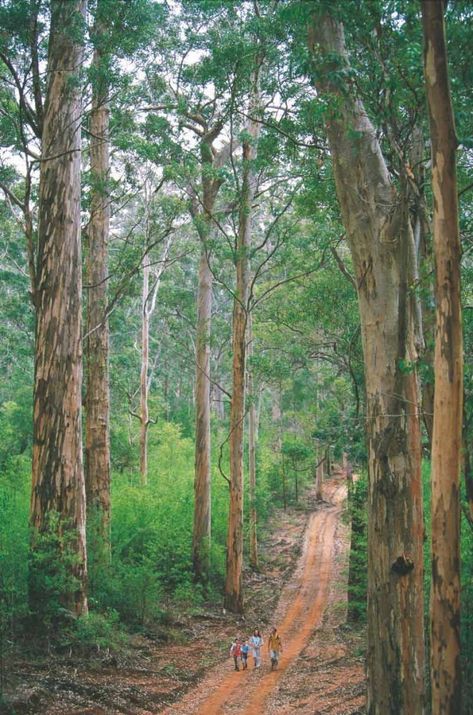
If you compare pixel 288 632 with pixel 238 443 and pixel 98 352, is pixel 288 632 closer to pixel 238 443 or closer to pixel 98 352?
pixel 238 443

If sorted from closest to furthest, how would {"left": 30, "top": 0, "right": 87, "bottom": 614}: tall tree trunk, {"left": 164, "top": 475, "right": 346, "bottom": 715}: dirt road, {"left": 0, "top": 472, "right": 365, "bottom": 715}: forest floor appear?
{"left": 0, "top": 472, "right": 365, "bottom": 715}: forest floor
{"left": 30, "top": 0, "right": 87, "bottom": 614}: tall tree trunk
{"left": 164, "top": 475, "right": 346, "bottom": 715}: dirt road

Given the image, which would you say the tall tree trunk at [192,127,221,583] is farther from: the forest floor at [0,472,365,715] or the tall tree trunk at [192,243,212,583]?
the forest floor at [0,472,365,715]

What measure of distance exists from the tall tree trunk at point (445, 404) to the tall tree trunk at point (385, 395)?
4.44 ft

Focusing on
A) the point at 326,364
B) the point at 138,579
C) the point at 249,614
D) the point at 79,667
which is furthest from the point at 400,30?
the point at 326,364

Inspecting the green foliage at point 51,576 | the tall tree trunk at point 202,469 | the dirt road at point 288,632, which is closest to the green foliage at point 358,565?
the dirt road at point 288,632

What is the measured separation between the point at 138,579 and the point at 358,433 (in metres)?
5.58

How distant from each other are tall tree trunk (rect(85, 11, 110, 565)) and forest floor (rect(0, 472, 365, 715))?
8.61ft

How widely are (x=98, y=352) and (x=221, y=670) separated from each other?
682 cm

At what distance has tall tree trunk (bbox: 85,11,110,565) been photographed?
506 inches

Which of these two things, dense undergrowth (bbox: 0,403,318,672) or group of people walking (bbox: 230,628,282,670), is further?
group of people walking (bbox: 230,628,282,670)

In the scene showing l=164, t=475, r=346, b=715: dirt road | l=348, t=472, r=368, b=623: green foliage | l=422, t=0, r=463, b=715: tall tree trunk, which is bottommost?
l=164, t=475, r=346, b=715: dirt road

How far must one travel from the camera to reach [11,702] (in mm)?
6879

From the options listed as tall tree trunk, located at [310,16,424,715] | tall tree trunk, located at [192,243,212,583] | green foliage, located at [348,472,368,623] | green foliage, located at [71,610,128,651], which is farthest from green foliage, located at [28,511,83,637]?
green foliage, located at [348,472,368,623]

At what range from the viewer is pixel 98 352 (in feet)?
44.3
